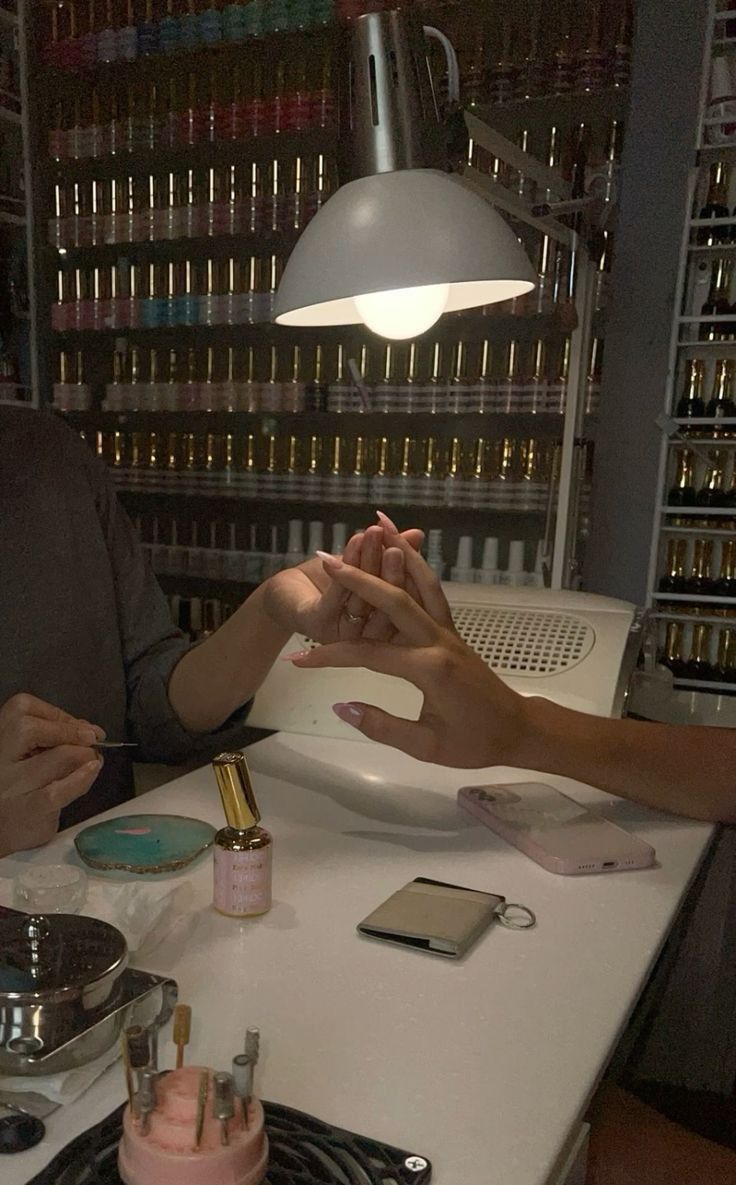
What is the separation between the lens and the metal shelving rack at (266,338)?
2.43m

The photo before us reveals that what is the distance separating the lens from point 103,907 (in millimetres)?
670

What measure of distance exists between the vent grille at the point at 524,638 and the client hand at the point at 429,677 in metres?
0.26

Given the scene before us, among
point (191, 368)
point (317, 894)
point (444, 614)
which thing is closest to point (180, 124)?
point (191, 368)

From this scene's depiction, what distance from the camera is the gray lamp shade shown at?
2.29ft

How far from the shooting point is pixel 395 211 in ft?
2.33

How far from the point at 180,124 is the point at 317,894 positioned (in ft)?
8.72

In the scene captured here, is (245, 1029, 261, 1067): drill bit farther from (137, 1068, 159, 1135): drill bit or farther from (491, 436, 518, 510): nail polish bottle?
(491, 436, 518, 510): nail polish bottle

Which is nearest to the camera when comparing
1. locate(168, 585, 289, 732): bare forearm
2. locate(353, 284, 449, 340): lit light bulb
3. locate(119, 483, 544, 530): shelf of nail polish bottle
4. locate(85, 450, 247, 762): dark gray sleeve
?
locate(353, 284, 449, 340): lit light bulb

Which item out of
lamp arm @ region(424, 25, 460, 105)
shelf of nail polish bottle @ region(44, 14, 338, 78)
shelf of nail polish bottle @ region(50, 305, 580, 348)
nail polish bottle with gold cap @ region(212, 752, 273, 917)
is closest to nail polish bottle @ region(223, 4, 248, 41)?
shelf of nail polish bottle @ region(44, 14, 338, 78)

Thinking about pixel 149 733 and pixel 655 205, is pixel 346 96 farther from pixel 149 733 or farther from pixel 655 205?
pixel 655 205

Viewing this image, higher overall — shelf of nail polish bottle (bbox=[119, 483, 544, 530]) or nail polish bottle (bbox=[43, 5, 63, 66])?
nail polish bottle (bbox=[43, 5, 63, 66])

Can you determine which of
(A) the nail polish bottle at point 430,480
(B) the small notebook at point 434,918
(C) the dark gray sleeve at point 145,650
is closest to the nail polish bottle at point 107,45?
(A) the nail polish bottle at point 430,480

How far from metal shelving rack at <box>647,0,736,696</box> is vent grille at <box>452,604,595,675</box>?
1.36 meters

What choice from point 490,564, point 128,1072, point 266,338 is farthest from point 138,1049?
point 266,338
